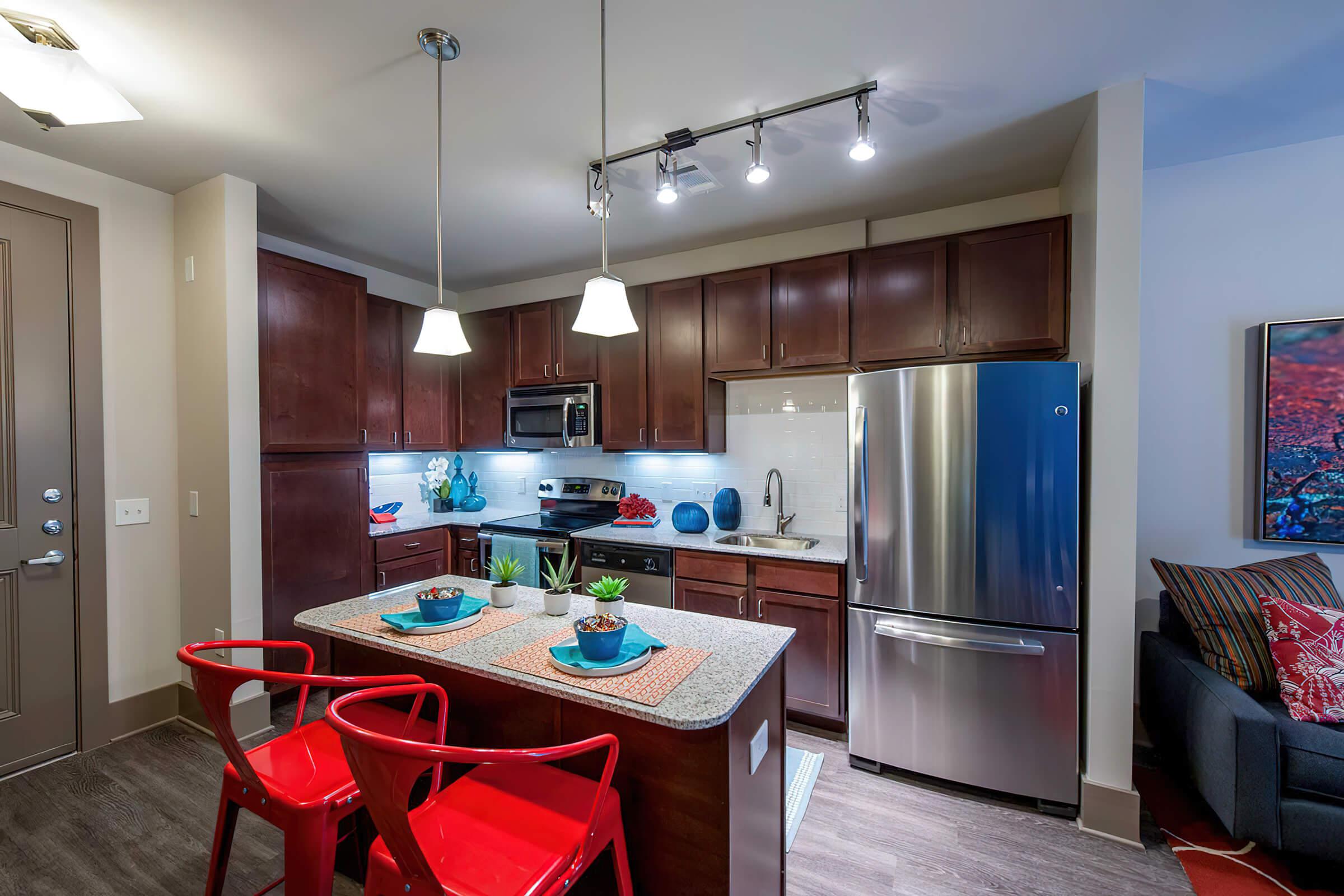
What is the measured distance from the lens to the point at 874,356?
2895 mm

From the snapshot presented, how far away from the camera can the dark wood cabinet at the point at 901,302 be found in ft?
9.01

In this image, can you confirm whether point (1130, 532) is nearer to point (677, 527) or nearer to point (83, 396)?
point (677, 527)

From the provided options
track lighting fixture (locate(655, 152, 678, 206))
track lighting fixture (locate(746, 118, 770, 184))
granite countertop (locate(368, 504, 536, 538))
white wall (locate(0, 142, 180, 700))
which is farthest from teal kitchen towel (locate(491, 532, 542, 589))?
track lighting fixture (locate(746, 118, 770, 184))

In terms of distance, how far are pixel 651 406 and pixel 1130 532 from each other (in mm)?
2482

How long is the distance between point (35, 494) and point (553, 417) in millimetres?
2531

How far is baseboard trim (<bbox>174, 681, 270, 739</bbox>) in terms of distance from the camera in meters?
2.75

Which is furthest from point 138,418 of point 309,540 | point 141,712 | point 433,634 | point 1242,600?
point 1242,600

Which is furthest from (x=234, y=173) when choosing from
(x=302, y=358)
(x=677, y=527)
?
(x=677, y=527)

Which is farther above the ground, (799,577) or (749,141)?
(749,141)

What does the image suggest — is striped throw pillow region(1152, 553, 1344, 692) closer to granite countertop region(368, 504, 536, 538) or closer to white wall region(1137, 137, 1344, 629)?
white wall region(1137, 137, 1344, 629)

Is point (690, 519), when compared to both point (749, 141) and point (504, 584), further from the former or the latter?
point (749, 141)

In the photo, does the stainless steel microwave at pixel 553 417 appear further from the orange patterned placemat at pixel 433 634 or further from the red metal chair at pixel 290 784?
the red metal chair at pixel 290 784

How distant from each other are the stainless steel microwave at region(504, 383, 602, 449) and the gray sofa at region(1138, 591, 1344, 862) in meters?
3.24

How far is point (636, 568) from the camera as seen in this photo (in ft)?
10.8
